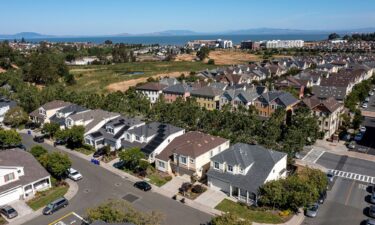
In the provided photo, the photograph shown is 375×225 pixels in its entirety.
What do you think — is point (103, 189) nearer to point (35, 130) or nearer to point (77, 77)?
point (35, 130)

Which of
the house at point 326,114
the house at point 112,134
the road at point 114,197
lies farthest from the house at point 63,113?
the house at point 326,114

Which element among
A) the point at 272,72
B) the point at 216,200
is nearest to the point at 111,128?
the point at 216,200

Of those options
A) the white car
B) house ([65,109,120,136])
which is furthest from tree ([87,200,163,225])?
house ([65,109,120,136])

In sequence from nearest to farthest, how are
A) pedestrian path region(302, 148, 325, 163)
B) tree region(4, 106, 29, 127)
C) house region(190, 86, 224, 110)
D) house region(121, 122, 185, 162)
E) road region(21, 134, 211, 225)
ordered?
1. road region(21, 134, 211, 225)
2. house region(121, 122, 185, 162)
3. pedestrian path region(302, 148, 325, 163)
4. tree region(4, 106, 29, 127)
5. house region(190, 86, 224, 110)

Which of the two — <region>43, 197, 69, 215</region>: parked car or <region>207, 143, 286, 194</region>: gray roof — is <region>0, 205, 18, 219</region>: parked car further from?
<region>207, 143, 286, 194</region>: gray roof

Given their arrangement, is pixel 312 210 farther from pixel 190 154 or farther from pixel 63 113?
pixel 63 113

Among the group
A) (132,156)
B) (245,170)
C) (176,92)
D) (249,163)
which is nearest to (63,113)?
(132,156)

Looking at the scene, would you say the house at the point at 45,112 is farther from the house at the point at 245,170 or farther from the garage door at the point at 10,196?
the house at the point at 245,170
